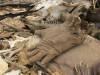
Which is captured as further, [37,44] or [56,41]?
[37,44]

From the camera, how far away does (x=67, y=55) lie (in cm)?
434

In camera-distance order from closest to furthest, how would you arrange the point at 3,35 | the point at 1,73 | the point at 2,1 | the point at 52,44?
the point at 1,73
the point at 52,44
the point at 3,35
the point at 2,1

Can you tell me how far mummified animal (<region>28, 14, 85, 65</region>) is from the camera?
4.24 meters

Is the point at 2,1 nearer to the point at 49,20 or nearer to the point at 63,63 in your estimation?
the point at 49,20

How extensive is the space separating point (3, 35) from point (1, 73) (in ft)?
5.06

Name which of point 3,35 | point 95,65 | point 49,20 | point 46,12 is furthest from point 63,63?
point 46,12

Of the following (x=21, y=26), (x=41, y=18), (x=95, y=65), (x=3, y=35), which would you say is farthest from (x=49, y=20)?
(x=95, y=65)

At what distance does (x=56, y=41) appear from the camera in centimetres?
441

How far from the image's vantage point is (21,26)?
6043 mm

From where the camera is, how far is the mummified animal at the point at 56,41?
4.24 m

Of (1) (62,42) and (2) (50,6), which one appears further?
(2) (50,6)

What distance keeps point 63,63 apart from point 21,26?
83.0 inches

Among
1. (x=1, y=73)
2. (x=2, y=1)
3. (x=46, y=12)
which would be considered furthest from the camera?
(x=2, y=1)

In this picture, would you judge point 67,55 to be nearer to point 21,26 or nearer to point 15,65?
point 15,65
